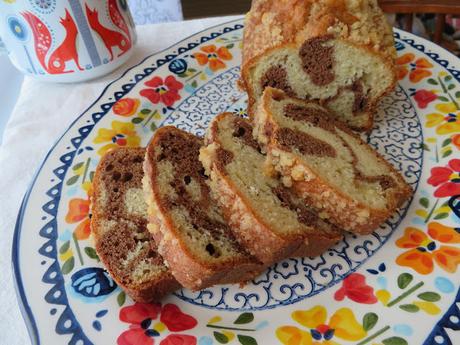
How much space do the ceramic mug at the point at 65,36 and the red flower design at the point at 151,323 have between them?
1.43 metres

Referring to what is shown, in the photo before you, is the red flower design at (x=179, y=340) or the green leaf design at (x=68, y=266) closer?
the red flower design at (x=179, y=340)

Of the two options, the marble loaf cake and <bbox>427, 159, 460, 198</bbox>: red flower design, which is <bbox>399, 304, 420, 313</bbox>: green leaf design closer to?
<bbox>427, 159, 460, 198</bbox>: red flower design

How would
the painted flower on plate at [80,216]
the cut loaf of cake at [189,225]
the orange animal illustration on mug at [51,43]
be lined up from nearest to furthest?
1. the cut loaf of cake at [189,225]
2. the painted flower on plate at [80,216]
3. the orange animal illustration on mug at [51,43]

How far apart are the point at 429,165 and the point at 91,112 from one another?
1561 mm

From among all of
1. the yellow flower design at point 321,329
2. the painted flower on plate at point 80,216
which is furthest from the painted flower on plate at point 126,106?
the yellow flower design at point 321,329

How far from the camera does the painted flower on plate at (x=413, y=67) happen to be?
223 centimetres

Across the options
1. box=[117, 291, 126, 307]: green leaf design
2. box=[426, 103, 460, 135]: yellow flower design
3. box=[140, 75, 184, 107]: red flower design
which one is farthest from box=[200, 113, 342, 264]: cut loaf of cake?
box=[426, 103, 460, 135]: yellow flower design

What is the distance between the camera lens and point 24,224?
1.68 m

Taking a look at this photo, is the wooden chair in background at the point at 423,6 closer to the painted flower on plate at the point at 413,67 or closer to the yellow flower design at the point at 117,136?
the painted flower on plate at the point at 413,67

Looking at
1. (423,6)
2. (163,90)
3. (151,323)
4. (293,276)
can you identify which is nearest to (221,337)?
(151,323)

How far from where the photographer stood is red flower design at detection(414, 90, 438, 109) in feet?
6.91

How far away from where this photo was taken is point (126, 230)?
1616 millimetres

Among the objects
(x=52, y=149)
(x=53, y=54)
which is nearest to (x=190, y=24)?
(x=53, y=54)

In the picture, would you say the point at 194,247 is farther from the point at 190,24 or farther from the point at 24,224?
the point at 190,24
